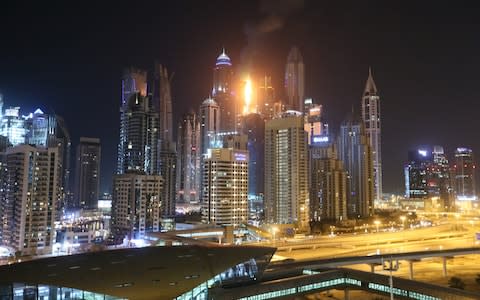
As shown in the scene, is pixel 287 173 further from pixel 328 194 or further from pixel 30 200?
pixel 30 200

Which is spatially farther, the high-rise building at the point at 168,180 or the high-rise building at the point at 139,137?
the high-rise building at the point at 139,137

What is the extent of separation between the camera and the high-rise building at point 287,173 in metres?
Result: 125

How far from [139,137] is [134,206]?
81356mm

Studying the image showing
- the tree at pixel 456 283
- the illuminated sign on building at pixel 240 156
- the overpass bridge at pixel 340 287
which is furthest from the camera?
the illuminated sign on building at pixel 240 156

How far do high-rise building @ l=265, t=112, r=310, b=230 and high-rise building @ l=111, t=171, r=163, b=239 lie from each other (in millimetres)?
38136

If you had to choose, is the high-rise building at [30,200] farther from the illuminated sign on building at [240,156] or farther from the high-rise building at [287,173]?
the high-rise building at [287,173]

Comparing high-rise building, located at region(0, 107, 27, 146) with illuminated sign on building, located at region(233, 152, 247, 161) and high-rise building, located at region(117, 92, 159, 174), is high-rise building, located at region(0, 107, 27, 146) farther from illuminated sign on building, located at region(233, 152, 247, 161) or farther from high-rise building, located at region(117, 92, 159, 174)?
illuminated sign on building, located at region(233, 152, 247, 161)

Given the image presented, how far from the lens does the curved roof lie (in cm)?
3341

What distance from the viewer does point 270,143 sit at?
138375mm

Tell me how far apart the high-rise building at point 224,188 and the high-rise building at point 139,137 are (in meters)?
68.3

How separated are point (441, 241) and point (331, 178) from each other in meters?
40.6

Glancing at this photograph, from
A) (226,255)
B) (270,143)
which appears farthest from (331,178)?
(226,255)

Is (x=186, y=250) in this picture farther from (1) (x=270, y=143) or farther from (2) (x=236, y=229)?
(1) (x=270, y=143)

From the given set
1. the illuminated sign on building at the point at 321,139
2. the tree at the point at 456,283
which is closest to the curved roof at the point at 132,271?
the tree at the point at 456,283
